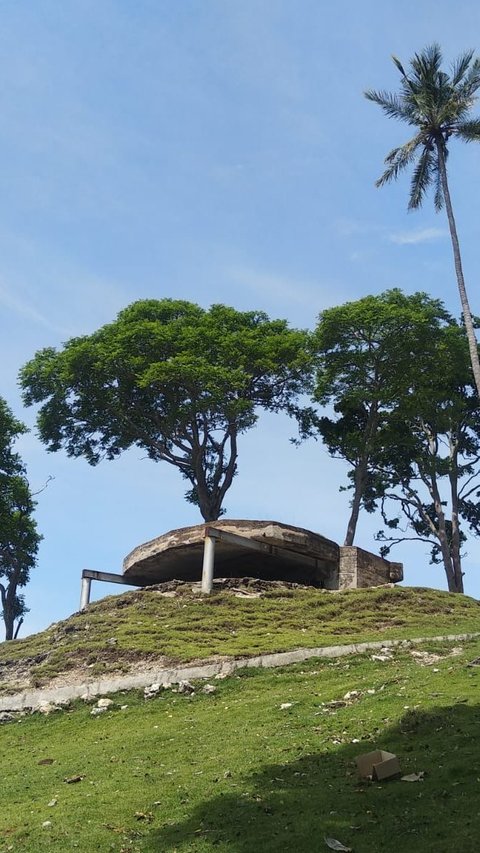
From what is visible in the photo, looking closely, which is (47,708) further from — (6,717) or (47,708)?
(6,717)

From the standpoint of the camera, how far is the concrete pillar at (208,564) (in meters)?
30.8

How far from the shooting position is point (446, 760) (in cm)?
1333

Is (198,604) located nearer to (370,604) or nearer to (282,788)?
(370,604)

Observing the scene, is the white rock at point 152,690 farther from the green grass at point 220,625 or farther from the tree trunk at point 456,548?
the tree trunk at point 456,548

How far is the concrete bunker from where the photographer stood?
33656mm

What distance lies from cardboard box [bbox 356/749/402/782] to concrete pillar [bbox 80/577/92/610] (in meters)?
24.1

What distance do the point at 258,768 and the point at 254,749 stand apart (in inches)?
47.4

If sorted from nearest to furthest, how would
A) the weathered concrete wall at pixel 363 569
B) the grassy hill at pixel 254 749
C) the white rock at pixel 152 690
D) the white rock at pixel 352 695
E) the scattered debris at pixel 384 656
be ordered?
the grassy hill at pixel 254 749 → the white rock at pixel 352 695 → the white rock at pixel 152 690 → the scattered debris at pixel 384 656 → the weathered concrete wall at pixel 363 569

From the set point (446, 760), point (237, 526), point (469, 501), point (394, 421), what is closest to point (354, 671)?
point (446, 760)

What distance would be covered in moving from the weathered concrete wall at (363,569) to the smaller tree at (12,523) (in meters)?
17.4

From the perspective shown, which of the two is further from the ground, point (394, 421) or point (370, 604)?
point (394, 421)

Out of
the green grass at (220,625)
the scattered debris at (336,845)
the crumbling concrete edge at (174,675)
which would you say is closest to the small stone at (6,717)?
the crumbling concrete edge at (174,675)

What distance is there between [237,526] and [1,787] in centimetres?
1908

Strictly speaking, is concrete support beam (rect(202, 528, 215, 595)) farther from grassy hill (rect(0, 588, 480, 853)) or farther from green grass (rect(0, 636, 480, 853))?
green grass (rect(0, 636, 480, 853))
